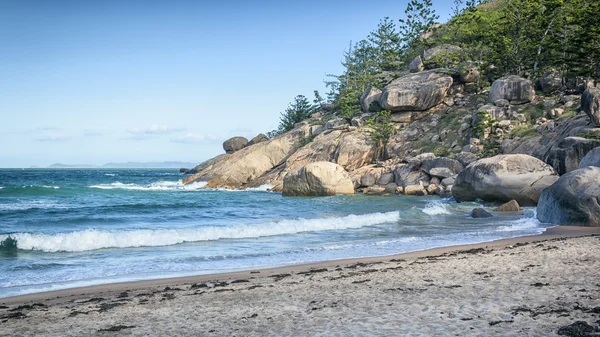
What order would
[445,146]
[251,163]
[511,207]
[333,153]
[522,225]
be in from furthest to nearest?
[251,163] → [333,153] → [445,146] → [511,207] → [522,225]

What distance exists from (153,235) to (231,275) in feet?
23.6

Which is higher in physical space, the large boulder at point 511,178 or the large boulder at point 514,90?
the large boulder at point 514,90

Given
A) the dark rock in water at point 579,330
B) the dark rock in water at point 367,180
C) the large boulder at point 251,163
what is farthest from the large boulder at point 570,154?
the large boulder at point 251,163

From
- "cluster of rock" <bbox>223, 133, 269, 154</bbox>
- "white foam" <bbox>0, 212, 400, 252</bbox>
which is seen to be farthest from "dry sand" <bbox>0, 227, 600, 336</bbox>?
"cluster of rock" <bbox>223, 133, 269, 154</bbox>

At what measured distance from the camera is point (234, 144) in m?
76.0

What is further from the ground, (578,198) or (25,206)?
(578,198)

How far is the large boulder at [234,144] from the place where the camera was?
7571 centimetres

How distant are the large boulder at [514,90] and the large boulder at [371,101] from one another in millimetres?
12783

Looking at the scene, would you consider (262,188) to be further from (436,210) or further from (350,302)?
(350,302)

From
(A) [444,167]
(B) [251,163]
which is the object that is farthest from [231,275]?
(B) [251,163]

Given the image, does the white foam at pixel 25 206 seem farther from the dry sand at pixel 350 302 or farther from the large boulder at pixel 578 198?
the large boulder at pixel 578 198

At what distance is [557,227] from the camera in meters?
17.6

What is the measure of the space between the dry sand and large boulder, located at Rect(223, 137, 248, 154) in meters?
64.9

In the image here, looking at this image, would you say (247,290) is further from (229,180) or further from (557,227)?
(229,180)
